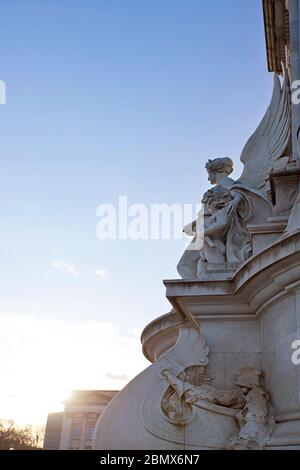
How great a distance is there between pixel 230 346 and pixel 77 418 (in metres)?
49.5

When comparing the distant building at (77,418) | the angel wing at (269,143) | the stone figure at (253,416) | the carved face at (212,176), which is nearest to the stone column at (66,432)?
Result: the distant building at (77,418)

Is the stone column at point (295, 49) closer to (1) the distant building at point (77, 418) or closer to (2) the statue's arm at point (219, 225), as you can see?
(2) the statue's arm at point (219, 225)

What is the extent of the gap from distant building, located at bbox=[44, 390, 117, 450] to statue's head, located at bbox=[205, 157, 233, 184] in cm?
4130

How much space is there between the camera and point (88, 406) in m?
56.7

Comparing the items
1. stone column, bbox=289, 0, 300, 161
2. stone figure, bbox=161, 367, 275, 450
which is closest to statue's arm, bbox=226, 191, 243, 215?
stone column, bbox=289, 0, 300, 161

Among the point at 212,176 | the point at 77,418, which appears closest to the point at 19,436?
the point at 77,418

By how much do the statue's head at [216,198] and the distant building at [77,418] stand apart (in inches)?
1651

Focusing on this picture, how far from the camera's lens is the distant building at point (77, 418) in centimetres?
5066

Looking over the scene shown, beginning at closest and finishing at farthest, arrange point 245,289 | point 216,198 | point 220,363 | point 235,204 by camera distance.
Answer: point 245,289 → point 220,363 → point 235,204 → point 216,198

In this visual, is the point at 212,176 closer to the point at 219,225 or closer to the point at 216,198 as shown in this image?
the point at 216,198

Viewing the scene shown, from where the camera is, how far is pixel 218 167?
1140cm

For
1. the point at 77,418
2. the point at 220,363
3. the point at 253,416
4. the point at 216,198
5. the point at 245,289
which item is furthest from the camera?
A: the point at 77,418
